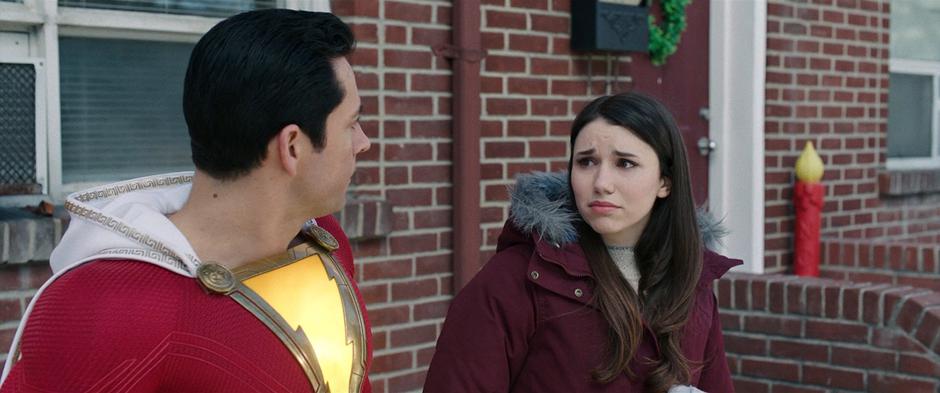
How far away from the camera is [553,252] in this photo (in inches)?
103

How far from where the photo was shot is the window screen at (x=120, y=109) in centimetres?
378

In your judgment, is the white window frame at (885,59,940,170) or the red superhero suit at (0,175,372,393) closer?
the red superhero suit at (0,175,372,393)

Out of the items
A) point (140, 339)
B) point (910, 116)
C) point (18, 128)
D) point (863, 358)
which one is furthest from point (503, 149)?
point (910, 116)

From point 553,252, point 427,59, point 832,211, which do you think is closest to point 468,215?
point 427,59

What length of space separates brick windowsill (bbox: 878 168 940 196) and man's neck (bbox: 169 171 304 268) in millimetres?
5569

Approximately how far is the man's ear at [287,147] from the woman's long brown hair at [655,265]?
1019mm

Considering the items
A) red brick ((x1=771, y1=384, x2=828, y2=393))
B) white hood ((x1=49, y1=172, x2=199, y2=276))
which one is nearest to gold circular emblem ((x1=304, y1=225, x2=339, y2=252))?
white hood ((x1=49, y1=172, x2=199, y2=276))

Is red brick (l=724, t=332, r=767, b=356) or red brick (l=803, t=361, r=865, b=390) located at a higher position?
red brick (l=724, t=332, r=767, b=356)

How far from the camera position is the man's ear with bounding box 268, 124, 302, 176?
67.5 inches

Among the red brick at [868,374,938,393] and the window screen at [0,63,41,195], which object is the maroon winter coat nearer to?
the window screen at [0,63,41,195]

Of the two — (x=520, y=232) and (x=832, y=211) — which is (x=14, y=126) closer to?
(x=520, y=232)

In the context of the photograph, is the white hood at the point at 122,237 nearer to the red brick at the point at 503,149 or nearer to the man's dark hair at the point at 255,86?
the man's dark hair at the point at 255,86

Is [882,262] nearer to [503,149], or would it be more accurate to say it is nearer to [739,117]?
[739,117]

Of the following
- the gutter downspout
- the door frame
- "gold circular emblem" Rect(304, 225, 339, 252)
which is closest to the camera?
"gold circular emblem" Rect(304, 225, 339, 252)
